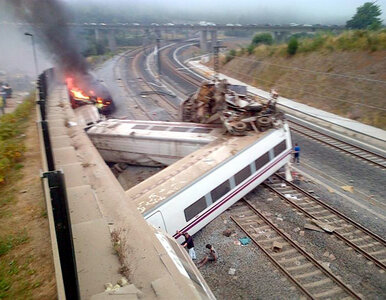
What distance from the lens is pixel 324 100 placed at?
30594 millimetres

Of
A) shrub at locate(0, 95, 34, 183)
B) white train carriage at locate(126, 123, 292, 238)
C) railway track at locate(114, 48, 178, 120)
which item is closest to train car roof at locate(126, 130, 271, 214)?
white train carriage at locate(126, 123, 292, 238)

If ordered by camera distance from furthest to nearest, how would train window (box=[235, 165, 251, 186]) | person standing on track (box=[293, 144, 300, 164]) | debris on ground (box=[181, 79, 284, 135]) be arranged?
person standing on track (box=[293, 144, 300, 164]), debris on ground (box=[181, 79, 284, 135]), train window (box=[235, 165, 251, 186])

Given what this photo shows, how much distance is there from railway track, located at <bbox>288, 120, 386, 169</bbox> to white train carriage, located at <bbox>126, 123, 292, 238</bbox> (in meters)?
5.79

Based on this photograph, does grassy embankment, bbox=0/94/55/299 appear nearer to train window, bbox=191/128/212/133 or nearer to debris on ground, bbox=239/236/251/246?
debris on ground, bbox=239/236/251/246

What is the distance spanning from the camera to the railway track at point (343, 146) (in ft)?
62.3

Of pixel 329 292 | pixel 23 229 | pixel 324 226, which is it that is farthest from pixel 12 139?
pixel 329 292

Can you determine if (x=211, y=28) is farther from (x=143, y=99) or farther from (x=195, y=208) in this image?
(x=195, y=208)

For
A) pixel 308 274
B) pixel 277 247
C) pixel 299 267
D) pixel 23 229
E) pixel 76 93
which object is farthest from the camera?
pixel 76 93

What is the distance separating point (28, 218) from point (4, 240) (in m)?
1.08

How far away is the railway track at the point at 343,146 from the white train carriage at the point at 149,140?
27.8 ft

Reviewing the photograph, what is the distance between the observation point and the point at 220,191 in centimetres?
1341

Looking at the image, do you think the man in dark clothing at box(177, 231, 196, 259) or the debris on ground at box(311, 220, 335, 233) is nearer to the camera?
the man in dark clothing at box(177, 231, 196, 259)

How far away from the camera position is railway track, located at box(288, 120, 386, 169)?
62.3 feet

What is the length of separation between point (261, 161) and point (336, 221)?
13.0 feet
